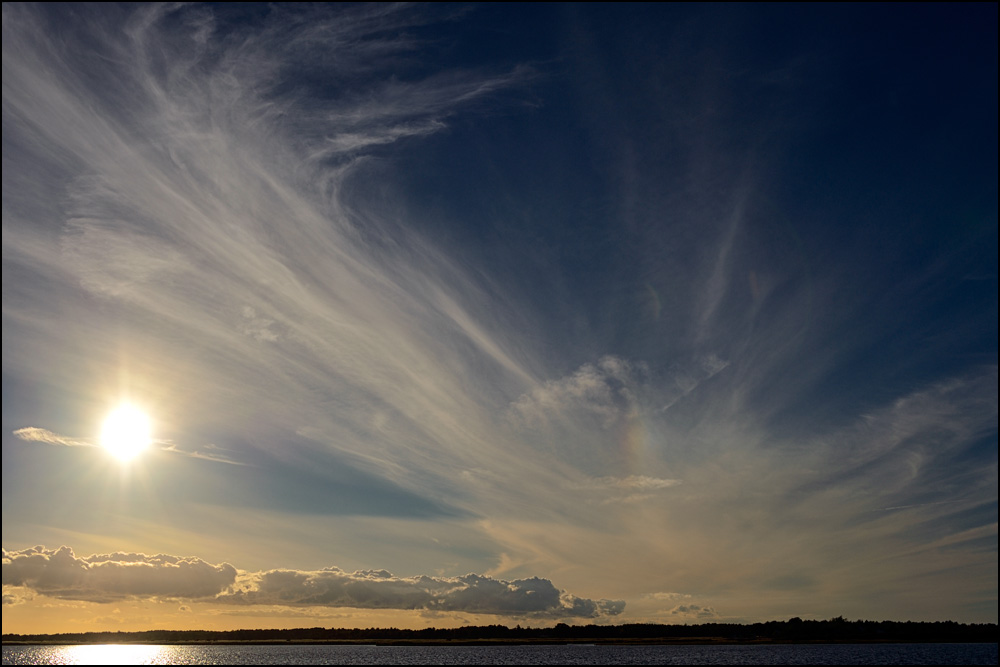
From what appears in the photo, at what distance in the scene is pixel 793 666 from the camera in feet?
640

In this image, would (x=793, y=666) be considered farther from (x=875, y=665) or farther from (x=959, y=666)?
(x=959, y=666)

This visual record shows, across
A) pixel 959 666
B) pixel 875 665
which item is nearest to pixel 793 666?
pixel 875 665

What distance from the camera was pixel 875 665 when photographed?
611 feet

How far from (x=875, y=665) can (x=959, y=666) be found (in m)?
21.9

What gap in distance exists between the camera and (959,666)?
179125mm

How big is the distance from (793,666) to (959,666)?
45.1 meters

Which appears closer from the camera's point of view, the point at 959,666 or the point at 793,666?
the point at 959,666

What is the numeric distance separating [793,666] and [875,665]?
2326cm
